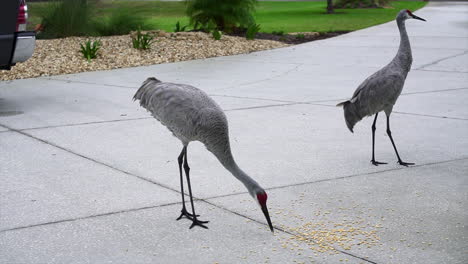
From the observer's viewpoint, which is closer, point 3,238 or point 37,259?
point 37,259

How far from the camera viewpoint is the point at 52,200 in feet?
18.0

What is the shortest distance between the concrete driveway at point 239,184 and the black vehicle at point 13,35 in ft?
2.42

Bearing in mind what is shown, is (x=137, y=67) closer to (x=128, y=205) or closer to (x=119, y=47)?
(x=119, y=47)

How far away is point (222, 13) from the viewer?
17797mm

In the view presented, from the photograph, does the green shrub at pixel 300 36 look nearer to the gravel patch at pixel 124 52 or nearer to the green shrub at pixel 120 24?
the gravel patch at pixel 124 52

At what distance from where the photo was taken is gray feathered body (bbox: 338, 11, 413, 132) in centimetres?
645

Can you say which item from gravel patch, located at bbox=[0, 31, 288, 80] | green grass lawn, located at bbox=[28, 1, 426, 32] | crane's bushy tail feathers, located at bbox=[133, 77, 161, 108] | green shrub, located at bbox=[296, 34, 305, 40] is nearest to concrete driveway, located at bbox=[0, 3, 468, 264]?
crane's bushy tail feathers, located at bbox=[133, 77, 161, 108]

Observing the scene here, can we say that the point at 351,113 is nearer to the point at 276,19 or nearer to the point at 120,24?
the point at 120,24

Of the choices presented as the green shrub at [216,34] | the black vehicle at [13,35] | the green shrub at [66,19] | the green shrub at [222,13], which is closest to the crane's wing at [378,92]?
the black vehicle at [13,35]

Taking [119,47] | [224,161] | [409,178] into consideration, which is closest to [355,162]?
[409,178]

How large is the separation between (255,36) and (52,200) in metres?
13.0

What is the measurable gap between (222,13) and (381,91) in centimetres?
1183

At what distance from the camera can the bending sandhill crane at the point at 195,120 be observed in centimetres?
462

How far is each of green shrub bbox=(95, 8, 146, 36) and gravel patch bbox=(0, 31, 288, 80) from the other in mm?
788
